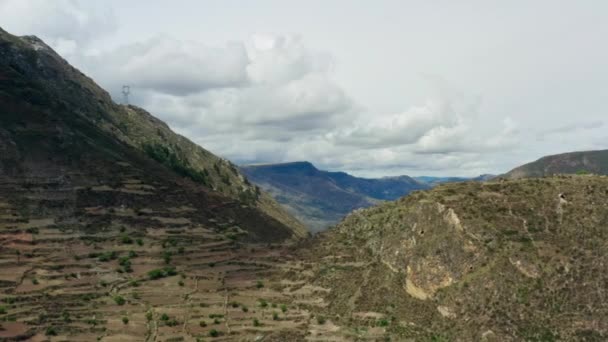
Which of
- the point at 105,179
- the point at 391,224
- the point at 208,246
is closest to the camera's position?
the point at 391,224

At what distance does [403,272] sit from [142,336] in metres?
50.5

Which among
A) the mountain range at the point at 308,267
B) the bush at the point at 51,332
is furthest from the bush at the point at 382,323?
the bush at the point at 51,332

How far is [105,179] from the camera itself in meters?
162

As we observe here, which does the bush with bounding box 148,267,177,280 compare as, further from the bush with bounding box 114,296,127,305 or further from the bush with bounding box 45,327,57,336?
the bush with bounding box 45,327,57,336

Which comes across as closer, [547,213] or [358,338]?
[358,338]

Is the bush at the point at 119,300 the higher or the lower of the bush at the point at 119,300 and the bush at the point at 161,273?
the lower

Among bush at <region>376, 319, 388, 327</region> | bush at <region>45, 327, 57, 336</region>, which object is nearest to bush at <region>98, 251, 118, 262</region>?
bush at <region>45, 327, 57, 336</region>

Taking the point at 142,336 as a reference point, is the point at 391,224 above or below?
above

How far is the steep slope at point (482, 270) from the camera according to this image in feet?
→ 284

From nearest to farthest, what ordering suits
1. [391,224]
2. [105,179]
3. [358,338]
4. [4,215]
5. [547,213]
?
[358,338]
[547,213]
[391,224]
[4,215]
[105,179]

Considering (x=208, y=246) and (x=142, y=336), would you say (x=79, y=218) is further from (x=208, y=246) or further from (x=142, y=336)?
(x=142, y=336)

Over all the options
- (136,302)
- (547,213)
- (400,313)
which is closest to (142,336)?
(136,302)

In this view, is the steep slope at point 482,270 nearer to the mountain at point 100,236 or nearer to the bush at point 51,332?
the mountain at point 100,236

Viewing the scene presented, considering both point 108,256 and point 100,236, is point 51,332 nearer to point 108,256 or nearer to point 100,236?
point 108,256
